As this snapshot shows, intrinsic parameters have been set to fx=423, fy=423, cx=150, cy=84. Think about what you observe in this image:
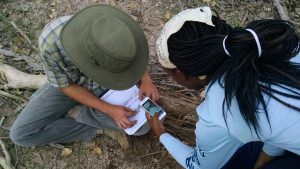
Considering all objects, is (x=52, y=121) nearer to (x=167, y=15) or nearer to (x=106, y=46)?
(x=106, y=46)

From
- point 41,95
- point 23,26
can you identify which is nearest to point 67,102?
point 41,95

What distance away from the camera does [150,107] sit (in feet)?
8.14

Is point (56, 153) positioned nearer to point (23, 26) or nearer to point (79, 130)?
point (79, 130)

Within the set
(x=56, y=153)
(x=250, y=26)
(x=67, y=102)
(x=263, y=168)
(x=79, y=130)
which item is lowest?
(x=56, y=153)

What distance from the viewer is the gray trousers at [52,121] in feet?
8.69

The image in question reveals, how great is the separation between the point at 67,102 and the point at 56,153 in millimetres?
442

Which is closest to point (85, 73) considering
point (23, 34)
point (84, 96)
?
point (84, 96)

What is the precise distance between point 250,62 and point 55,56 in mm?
1015

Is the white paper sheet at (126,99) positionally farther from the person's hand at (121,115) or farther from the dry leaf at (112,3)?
the dry leaf at (112,3)

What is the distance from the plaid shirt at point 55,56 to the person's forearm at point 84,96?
7 cm

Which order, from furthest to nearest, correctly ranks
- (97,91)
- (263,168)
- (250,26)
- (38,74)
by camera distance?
(38,74) → (97,91) → (263,168) → (250,26)

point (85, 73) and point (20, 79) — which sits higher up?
point (85, 73)

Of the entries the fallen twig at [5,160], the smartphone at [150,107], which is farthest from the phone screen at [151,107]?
the fallen twig at [5,160]

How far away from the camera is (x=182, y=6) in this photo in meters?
3.55
